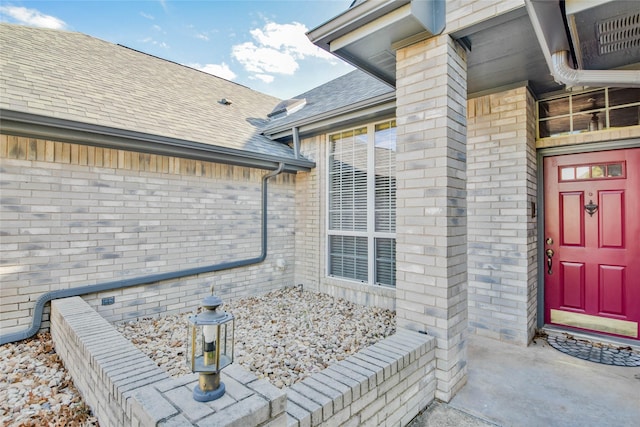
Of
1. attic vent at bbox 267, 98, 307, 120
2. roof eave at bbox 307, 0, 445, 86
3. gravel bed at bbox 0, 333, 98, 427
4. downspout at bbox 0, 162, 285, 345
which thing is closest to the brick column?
roof eave at bbox 307, 0, 445, 86

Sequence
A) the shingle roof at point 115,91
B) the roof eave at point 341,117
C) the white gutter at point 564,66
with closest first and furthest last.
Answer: the white gutter at point 564,66, the shingle roof at point 115,91, the roof eave at point 341,117

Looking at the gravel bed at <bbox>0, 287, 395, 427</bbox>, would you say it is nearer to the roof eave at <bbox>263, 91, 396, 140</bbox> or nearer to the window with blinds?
the window with blinds

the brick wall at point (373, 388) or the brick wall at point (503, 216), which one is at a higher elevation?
the brick wall at point (503, 216)

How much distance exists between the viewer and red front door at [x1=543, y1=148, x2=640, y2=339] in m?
3.31

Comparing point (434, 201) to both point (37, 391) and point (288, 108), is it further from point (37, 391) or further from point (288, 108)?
point (288, 108)

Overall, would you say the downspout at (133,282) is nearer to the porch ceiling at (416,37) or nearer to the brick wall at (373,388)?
the porch ceiling at (416,37)

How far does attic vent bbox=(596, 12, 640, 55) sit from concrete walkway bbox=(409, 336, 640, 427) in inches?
111

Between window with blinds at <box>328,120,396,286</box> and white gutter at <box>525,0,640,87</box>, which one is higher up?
white gutter at <box>525,0,640,87</box>

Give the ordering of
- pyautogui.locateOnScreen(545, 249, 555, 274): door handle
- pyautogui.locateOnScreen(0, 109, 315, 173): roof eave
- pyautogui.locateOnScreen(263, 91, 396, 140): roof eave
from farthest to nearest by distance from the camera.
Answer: pyautogui.locateOnScreen(263, 91, 396, 140): roof eave → pyautogui.locateOnScreen(545, 249, 555, 274): door handle → pyautogui.locateOnScreen(0, 109, 315, 173): roof eave

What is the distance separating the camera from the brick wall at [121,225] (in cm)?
326

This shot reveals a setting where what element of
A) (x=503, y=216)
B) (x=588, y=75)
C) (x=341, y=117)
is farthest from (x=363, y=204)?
(x=588, y=75)

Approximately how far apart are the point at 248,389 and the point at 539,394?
254 cm

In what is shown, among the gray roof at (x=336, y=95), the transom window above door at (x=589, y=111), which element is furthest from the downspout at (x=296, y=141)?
the transom window above door at (x=589, y=111)

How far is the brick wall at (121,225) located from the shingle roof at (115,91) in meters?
0.45
